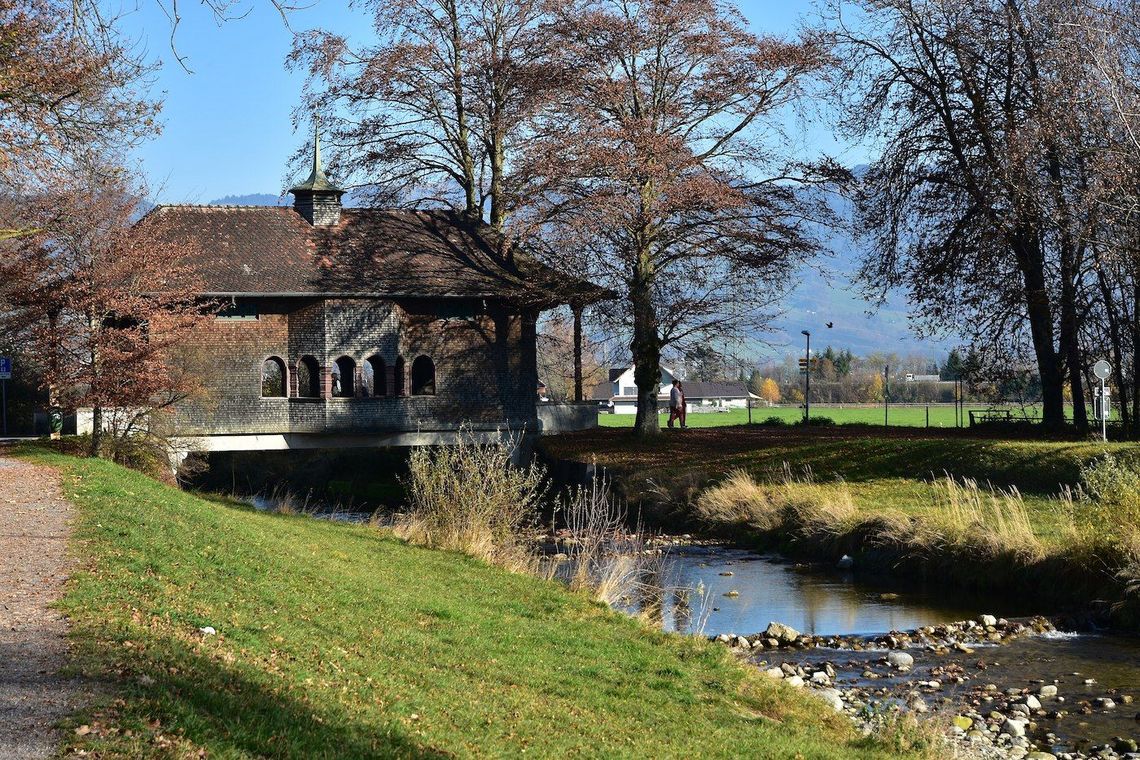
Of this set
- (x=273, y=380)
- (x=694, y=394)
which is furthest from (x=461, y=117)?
(x=694, y=394)

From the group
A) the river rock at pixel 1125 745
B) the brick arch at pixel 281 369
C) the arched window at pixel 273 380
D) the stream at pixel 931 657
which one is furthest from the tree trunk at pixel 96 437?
the river rock at pixel 1125 745

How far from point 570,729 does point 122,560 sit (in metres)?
4.92

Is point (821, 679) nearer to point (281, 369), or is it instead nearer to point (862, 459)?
point (862, 459)

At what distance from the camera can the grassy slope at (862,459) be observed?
74.2ft

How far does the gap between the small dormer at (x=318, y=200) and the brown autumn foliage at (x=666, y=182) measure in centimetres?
792

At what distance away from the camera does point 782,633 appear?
14.3 metres

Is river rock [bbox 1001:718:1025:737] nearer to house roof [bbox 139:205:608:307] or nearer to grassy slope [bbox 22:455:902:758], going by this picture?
grassy slope [bbox 22:455:902:758]

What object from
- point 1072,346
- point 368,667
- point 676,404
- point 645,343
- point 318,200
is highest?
point 318,200

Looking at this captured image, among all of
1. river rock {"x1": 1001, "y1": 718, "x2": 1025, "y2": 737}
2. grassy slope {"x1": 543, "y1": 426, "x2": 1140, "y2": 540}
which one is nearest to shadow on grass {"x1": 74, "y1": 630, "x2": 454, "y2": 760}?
river rock {"x1": 1001, "y1": 718, "x2": 1025, "y2": 737}

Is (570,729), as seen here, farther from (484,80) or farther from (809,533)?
(484,80)

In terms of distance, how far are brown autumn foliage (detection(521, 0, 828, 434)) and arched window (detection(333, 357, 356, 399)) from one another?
7919mm

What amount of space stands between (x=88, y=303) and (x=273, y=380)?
1478 cm

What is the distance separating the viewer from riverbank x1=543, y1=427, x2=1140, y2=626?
16.1m

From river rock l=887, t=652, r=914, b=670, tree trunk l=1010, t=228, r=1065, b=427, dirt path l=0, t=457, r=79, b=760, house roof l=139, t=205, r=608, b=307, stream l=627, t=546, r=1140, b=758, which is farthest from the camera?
house roof l=139, t=205, r=608, b=307
